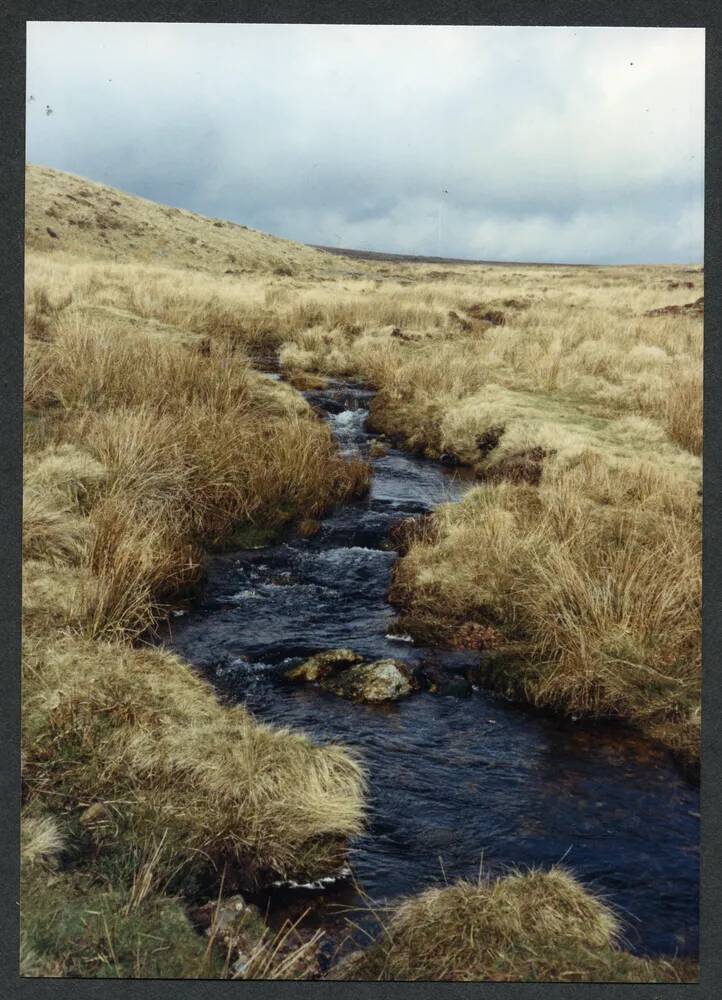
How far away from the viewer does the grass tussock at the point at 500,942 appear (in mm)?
3678

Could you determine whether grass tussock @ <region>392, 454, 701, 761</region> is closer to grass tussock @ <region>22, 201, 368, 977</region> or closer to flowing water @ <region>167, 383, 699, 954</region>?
flowing water @ <region>167, 383, 699, 954</region>

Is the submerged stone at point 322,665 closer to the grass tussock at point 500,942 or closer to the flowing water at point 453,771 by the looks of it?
the flowing water at point 453,771

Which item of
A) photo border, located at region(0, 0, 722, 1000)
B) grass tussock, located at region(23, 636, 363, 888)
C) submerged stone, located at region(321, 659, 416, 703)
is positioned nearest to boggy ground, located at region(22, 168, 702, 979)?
grass tussock, located at region(23, 636, 363, 888)

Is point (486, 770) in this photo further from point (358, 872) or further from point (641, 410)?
point (641, 410)

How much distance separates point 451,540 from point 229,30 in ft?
12.4

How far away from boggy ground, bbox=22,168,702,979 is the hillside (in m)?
0.08

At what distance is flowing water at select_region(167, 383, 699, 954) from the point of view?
3918 mm

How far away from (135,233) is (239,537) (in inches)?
239

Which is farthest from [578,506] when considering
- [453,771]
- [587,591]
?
[453,771]

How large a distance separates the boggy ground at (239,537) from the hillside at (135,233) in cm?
8

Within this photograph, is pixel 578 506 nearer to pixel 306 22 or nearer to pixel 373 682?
pixel 373 682

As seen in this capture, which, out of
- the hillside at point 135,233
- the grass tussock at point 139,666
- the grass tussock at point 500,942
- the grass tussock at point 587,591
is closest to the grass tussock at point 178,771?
the grass tussock at point 139,666

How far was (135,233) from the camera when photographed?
36.3 feet

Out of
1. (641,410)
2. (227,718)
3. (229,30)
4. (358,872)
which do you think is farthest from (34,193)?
(641,410)
